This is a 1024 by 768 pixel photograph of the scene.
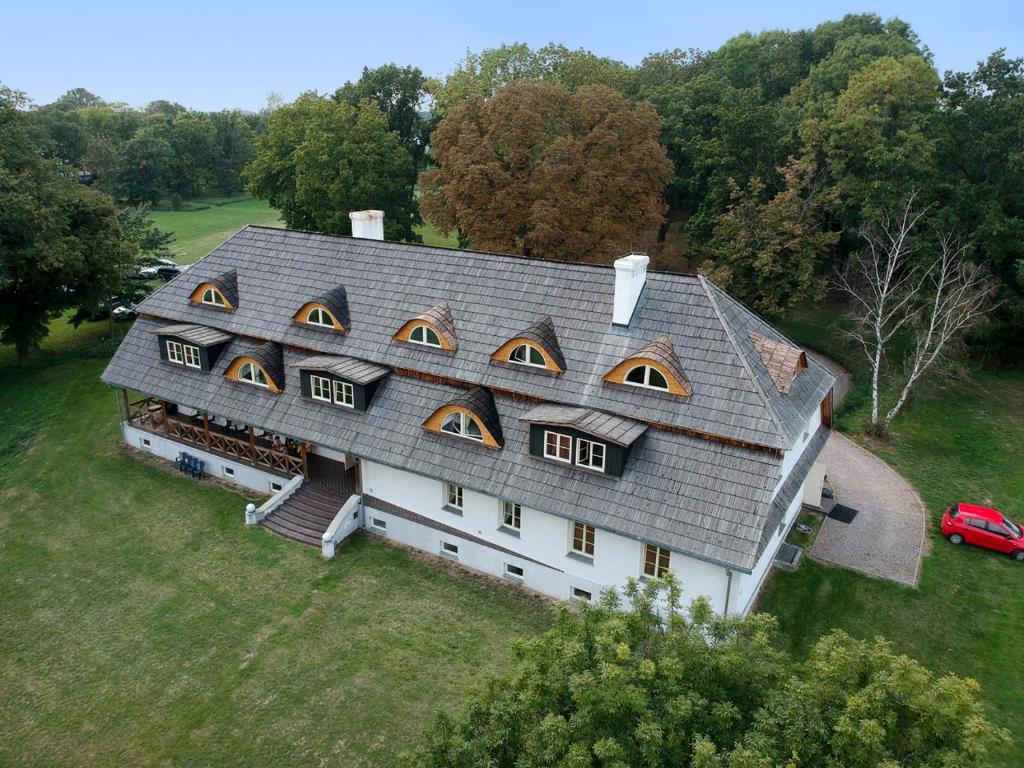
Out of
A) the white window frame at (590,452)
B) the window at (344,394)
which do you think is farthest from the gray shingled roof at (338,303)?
the white window frame at (590,452)

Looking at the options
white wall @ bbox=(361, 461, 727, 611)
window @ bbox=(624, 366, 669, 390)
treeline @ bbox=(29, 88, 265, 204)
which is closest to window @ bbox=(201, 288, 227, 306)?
white wall @ bbox=(361, 461, 727, 611)

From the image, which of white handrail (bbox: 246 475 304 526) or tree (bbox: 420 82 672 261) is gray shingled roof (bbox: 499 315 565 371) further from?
tree (bbox: 420 82 672 261)

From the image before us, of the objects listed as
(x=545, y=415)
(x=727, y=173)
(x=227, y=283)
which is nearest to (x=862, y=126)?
(x=727, y=173)

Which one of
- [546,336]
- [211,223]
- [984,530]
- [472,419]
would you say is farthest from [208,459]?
[211,223]

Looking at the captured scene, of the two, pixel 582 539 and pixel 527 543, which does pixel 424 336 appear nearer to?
→ pixel 527 543

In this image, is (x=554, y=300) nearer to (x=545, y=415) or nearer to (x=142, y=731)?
(x=545, y=415)

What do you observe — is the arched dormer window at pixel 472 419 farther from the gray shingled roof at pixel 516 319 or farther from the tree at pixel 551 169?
the tree at pixel 551 169
